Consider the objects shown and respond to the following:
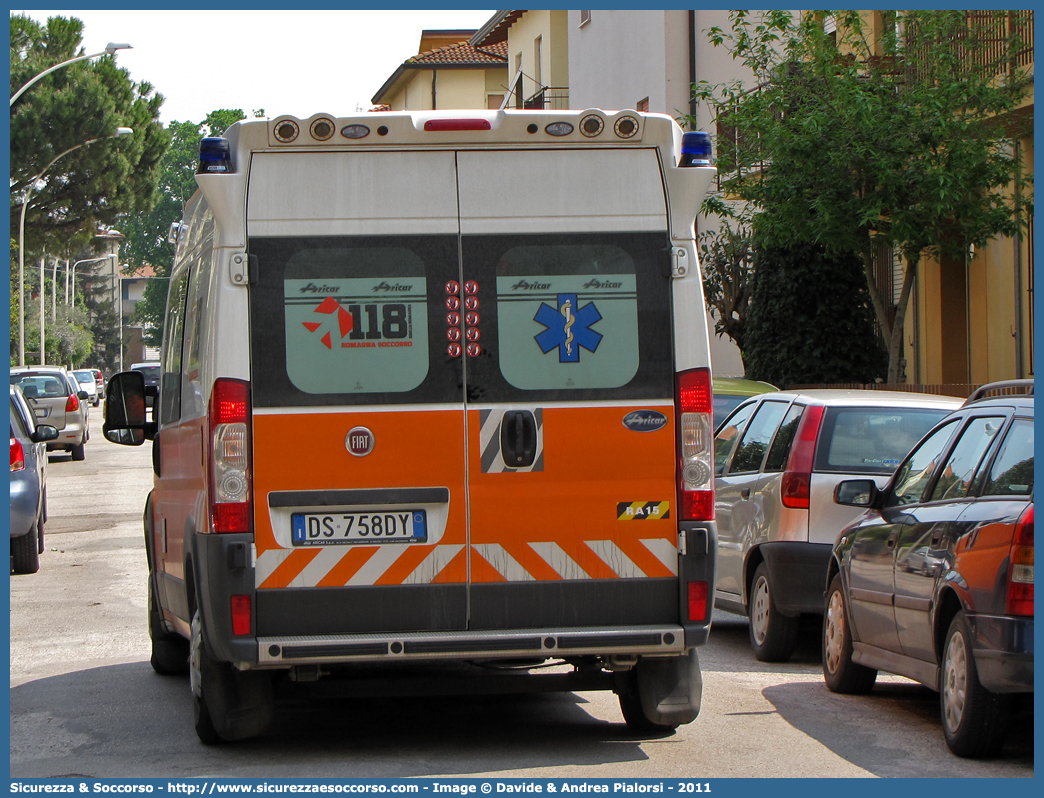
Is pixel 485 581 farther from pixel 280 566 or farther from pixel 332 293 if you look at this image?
pixel 332 293

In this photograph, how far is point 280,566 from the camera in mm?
6066

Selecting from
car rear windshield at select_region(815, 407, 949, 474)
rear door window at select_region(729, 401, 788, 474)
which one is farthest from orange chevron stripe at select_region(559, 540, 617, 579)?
rear door window at select_region(729, 401, 788, 474)

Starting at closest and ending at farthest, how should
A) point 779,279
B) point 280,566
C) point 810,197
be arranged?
1. point 280,566
2. point 810,197
3. point 779,279

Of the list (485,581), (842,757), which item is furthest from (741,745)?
(485,581)

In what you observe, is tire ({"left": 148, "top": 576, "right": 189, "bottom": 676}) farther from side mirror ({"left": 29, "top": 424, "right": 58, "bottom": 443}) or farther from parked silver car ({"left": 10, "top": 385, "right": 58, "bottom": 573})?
side mirror ({"left": 29, "top": 424, "right": 58, "bottom": 443})

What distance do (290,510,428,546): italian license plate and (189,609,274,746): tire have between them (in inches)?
27.1

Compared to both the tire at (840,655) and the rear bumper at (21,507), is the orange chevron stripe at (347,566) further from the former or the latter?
the rear bumper at (21,507)

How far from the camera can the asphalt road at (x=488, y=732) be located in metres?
6.22

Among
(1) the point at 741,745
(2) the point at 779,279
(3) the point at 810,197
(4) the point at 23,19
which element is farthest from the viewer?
(4) the point at 23,19

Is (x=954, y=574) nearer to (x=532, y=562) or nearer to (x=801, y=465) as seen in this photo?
(x=532, y=562)

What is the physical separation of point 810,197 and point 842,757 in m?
13.3

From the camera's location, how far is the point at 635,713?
22.4 ft

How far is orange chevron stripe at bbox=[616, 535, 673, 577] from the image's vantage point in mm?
6254

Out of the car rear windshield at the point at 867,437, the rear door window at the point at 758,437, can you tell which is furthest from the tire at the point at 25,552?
the car rear windshield at the point at 867,437
